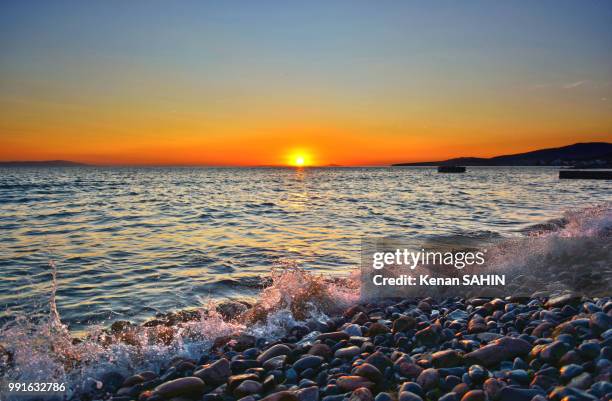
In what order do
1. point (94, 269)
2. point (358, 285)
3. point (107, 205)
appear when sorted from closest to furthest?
1. point (358, 285)
2. point (94, 269)
3. point (107, 205)

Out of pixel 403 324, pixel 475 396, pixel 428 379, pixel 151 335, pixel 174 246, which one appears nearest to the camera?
pixel 475 396

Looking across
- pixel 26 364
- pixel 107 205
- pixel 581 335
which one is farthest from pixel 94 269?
pixel 107 205

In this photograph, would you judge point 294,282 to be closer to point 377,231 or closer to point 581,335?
point 581,335

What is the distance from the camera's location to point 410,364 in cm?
401

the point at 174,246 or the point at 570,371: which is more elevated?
the point at 570,371

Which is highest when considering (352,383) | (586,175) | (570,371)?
(586,175)

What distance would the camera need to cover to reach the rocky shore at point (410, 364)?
3539 mm

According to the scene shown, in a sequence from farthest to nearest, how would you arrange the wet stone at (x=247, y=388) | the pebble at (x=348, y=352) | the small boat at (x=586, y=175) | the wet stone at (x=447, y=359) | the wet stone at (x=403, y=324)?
the small boat at (x=586, y=175) → the wet stone at (x=403, y=324) → the pebble at (x=348, y=352) → the wet stone at (x=447, y=359) → the wet stone at (x=247, y=388)

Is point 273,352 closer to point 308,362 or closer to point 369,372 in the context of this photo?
point 308,362

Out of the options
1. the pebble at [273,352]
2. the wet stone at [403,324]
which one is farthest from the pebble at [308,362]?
the wet stone at [403,324]

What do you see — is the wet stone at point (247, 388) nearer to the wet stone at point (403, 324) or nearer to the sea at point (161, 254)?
the sea at point (161, 254)

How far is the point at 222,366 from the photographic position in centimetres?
422

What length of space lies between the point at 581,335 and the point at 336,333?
2.63m

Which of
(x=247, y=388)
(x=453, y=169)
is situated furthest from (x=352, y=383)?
(x=453, y=169)
